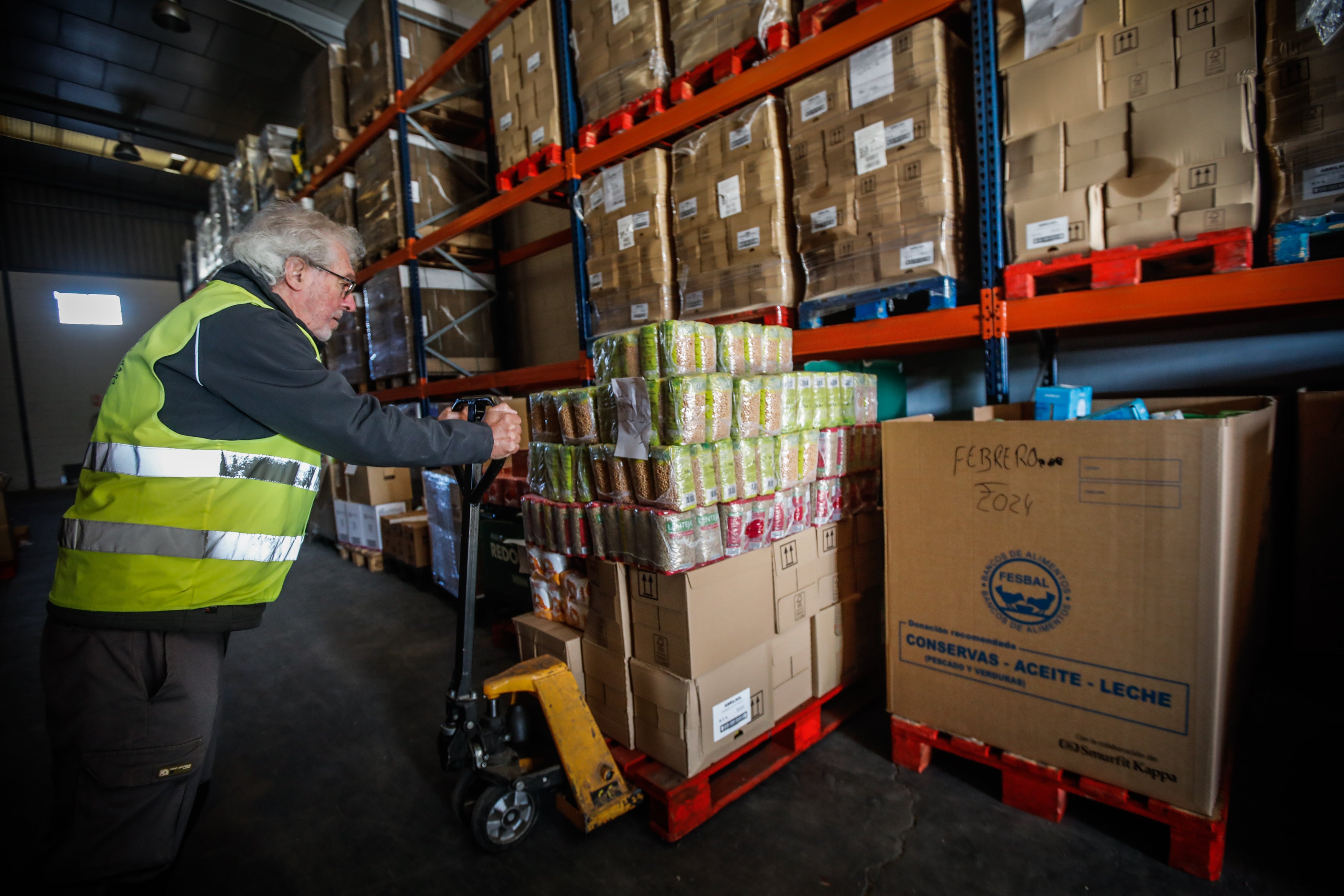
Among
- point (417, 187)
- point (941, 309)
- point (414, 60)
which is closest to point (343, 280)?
point (941, 309)

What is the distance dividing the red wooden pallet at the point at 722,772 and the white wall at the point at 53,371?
18.1 meters

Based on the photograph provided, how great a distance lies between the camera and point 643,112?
12.5 ft

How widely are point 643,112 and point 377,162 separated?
366 cm

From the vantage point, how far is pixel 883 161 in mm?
2734

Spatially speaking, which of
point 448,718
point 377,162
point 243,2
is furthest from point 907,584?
point 243,2

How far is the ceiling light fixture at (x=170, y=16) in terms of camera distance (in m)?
6.90

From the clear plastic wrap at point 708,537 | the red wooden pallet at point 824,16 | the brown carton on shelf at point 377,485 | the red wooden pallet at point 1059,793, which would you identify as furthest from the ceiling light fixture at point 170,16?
the red wooden pallet at point 1059,793

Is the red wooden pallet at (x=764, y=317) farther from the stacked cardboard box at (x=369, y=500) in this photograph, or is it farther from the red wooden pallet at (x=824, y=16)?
the stacked cardboard box at (x=369, y=500)

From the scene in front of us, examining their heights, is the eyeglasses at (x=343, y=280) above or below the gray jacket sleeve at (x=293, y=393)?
above

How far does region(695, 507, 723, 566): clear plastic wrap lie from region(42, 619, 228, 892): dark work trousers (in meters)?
1.47

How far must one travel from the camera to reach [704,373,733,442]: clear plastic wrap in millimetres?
2117

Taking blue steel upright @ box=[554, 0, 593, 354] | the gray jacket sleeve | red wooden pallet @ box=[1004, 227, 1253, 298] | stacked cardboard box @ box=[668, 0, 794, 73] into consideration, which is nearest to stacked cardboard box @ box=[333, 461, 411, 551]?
blue steel upright @ box=[554, 0, 593, 354]

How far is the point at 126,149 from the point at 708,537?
1521 centimetres

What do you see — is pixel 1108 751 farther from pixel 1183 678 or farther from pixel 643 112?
pixel 643 112
